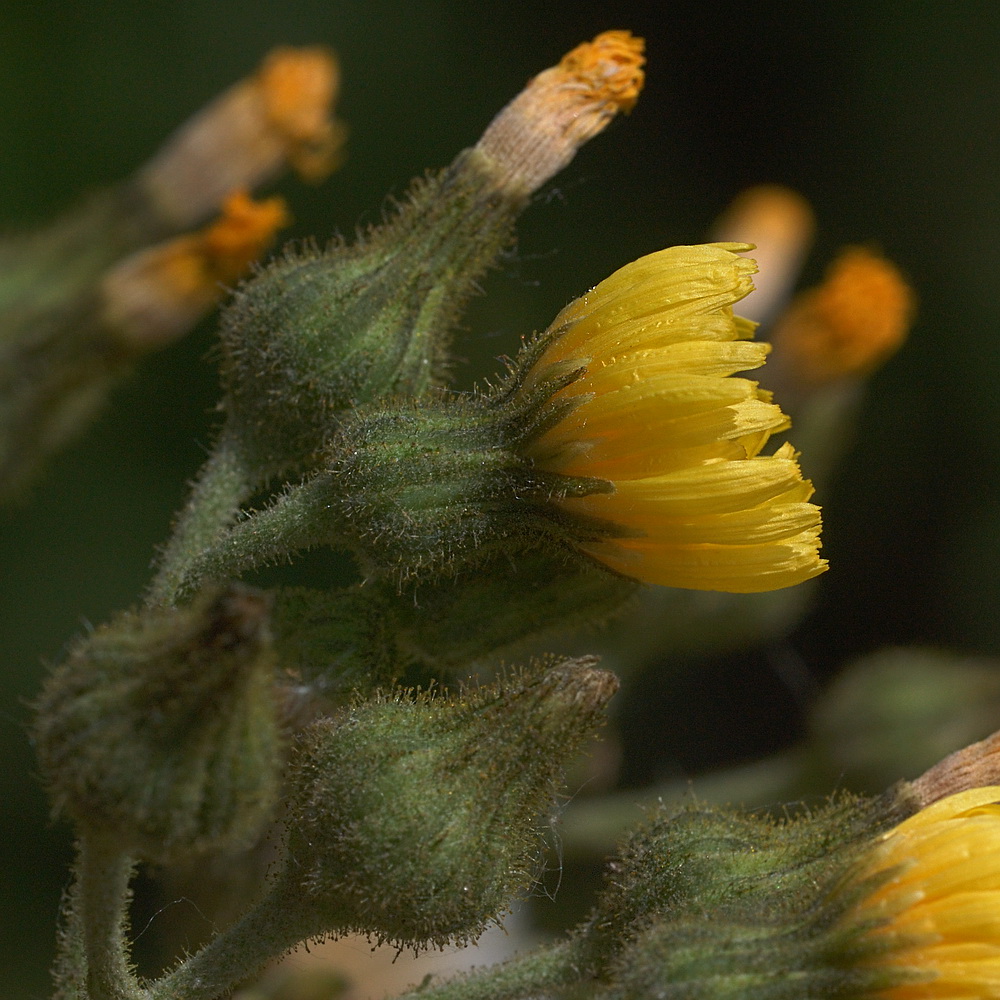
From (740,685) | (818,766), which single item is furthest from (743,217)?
(818,766)

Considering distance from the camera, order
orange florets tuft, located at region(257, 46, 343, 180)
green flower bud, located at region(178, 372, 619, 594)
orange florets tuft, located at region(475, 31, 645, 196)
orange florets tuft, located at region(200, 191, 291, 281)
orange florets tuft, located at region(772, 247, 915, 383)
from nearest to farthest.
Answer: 1. green flower bud, located at region(178, 372, 619, 594)
2. orange florets tuft, located at region(475, 31, 645, 196)
3. orange florets tuft, located at region(200, 191, 291, 281)
4. orange florets tuft, located at region(257, 46, 343, 180)
5. orange florets tuft, located at region(772, 247, 915, 383)

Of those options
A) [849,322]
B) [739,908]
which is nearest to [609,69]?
[849,322]

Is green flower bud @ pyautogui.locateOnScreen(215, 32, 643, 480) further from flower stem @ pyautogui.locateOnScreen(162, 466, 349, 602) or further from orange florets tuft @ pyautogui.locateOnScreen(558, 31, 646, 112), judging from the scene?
flower stem @ pyautogui.locateOnScreen(162, 466, 349, 602)

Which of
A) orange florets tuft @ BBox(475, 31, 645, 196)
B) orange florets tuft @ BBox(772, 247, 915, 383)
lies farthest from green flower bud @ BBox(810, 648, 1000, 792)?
orange florets tuft @ BBox(475, 31, 645, 196)

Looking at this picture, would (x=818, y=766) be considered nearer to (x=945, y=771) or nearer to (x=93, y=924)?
(x=945, y=771)

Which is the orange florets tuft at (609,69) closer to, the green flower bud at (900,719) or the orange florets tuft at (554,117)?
the orange florets tuft at (554,117)
